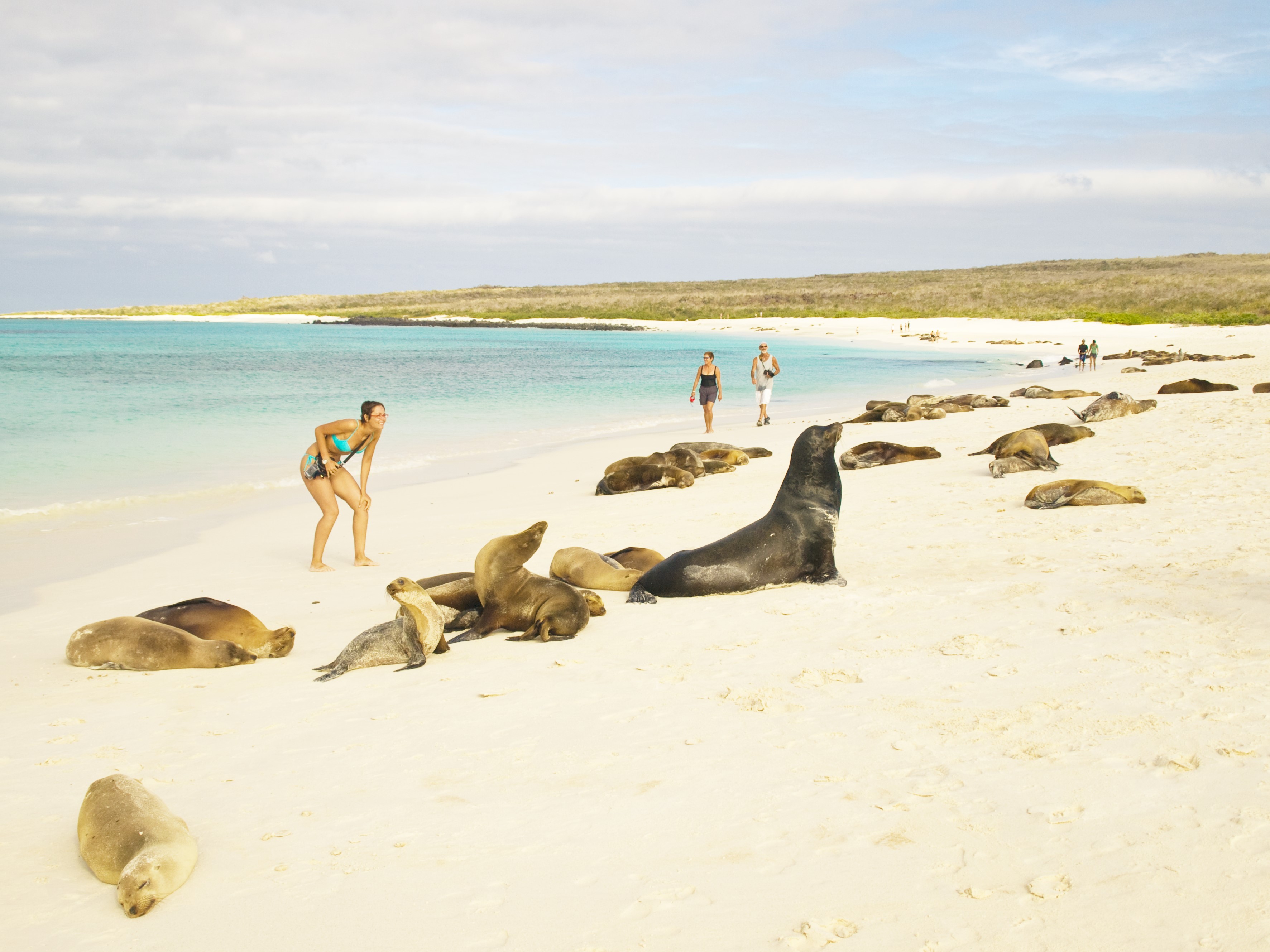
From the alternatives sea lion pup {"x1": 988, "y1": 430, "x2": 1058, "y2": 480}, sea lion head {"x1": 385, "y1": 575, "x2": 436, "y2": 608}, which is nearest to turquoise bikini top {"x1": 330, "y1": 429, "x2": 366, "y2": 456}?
sea lion head {"x1": 385, "y1": 575, "x2": 436, "y2": 608}

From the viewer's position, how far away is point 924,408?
16219 mm

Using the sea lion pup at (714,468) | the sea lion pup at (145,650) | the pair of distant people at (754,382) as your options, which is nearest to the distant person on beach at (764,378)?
the pair of distant people at (754,382)

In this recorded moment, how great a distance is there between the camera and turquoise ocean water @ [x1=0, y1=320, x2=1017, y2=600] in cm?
1103

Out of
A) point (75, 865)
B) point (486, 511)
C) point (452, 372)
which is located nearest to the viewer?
point (75, 865)

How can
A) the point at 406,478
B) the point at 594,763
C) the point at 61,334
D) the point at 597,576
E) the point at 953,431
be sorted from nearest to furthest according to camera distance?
the point at 594,763, the point at 597,576, the point at 406,478, the point at 953,431, the point at 61,334

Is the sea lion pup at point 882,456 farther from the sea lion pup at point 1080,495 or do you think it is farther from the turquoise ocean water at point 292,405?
the turquoise ocean water at point 292,405

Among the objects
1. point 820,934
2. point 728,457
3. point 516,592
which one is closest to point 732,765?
point 820,934

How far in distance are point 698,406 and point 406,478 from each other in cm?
1155

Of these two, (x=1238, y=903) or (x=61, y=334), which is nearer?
(x=1238, y=903)

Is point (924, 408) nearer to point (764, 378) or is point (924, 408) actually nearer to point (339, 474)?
point (764, 378)

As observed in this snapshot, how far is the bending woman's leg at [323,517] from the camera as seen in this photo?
774 cm

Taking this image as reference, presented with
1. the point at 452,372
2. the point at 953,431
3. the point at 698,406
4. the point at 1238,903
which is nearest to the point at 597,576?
the point at 1238,903

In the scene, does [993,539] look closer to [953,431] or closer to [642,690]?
[642,690]

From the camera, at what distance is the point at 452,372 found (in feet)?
110
